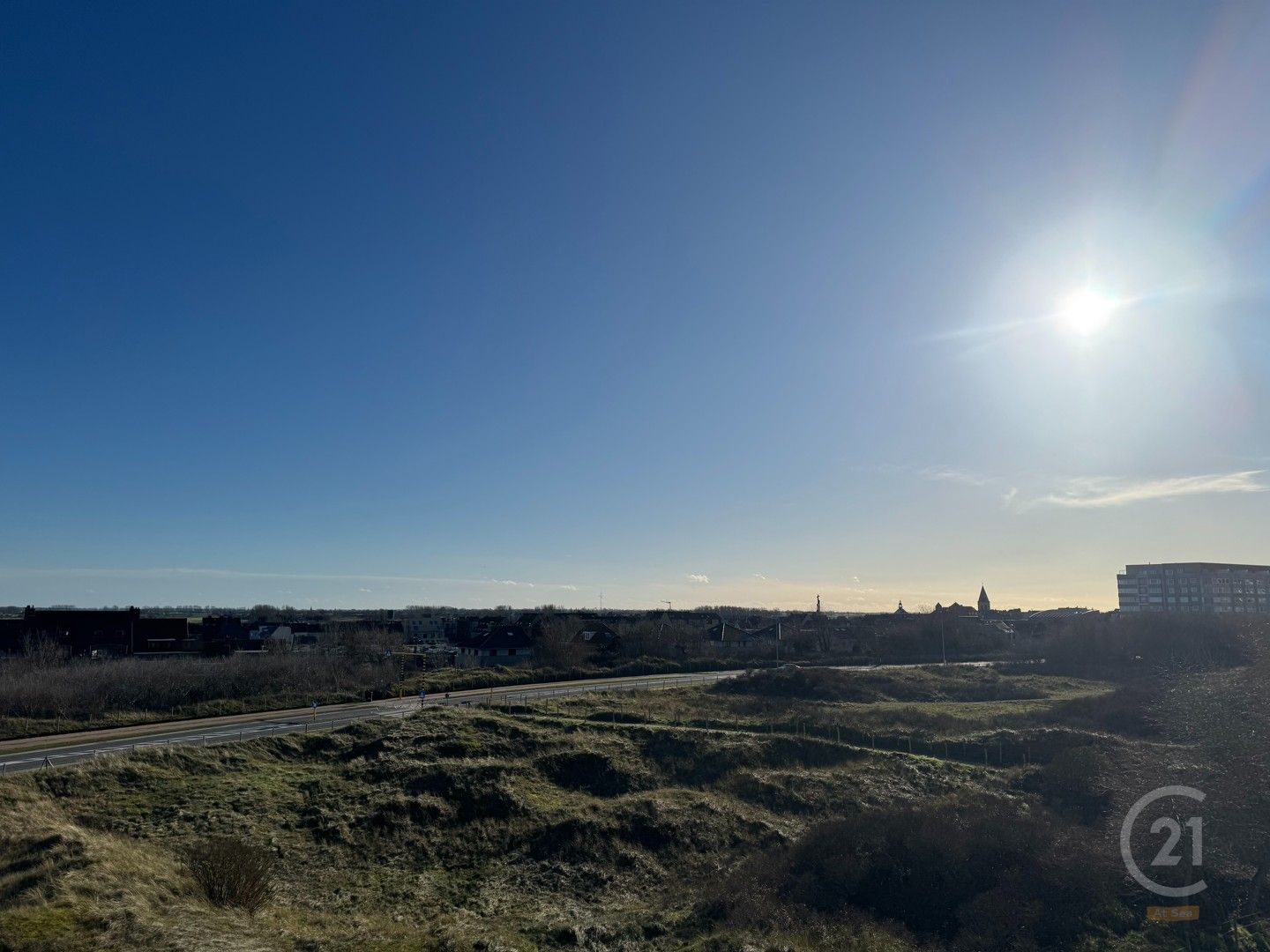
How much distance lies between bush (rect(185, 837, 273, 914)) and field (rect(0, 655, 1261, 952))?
0.73 m

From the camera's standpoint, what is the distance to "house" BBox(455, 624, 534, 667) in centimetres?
9461

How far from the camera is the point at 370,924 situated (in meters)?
22.8

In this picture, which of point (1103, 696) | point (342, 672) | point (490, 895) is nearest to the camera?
point (490, 895)

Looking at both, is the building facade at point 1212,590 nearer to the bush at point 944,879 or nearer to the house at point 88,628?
the bush at point 944,879

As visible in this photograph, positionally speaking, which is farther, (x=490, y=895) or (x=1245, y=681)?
(x=1245, y=681)

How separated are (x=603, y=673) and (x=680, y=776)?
131 feet

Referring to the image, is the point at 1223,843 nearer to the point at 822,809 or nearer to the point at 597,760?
the point at 822,809

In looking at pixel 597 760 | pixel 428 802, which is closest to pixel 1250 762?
pixel 597 760

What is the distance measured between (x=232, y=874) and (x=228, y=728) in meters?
23.3

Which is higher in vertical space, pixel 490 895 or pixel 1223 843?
pixel 1223 843

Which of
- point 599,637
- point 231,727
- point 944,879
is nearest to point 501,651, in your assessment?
point 599,637

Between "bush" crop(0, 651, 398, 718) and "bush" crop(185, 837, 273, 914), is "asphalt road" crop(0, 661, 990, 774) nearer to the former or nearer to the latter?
"bush" crop(0, 651, 398, 718)

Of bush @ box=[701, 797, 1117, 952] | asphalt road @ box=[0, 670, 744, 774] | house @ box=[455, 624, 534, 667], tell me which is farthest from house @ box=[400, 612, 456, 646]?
bush @ box=[701, 797, 1117, 952]

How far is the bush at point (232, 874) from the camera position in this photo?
2281cm
